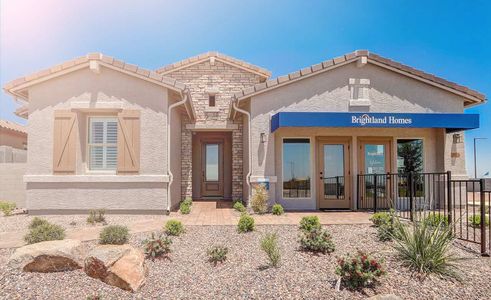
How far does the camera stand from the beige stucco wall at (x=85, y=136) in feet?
29.2

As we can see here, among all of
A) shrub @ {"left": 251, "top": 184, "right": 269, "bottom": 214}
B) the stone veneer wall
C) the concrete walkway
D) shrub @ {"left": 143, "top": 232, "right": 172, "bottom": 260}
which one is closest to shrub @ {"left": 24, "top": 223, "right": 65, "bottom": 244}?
the concrete walkway

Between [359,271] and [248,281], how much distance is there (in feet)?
5.76

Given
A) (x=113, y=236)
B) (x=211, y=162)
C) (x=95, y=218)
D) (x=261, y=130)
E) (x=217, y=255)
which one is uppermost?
(x=261, y=130)

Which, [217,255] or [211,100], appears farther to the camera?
[211,100]

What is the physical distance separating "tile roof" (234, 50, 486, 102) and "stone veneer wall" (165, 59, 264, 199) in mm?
3049

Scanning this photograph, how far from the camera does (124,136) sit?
355 inches

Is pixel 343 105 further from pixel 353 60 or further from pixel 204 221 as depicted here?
pixel 204 221

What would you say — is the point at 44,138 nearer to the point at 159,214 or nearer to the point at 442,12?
the point at 159,214

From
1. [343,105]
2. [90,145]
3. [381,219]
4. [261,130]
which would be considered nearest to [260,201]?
[261,130]

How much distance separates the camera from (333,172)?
1051 cm

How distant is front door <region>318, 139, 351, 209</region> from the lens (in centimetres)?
1043

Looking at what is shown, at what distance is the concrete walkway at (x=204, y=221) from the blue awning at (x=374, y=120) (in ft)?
9.60

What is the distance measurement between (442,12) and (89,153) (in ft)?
52.7

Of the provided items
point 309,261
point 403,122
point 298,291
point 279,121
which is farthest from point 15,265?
point 403,122
